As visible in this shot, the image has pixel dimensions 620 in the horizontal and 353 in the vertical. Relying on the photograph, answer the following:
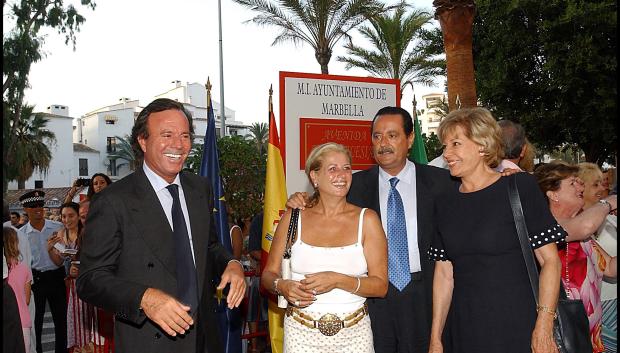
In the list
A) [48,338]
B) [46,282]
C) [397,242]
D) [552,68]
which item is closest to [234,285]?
[397,242]

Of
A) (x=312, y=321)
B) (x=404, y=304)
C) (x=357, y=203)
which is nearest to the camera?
(x=312, y=321)

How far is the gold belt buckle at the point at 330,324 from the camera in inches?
141

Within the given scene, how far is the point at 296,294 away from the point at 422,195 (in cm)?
135

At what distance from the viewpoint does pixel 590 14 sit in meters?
20.5

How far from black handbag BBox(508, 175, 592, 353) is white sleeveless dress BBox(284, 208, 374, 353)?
96 cm

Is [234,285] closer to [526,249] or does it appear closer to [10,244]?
[526,249]

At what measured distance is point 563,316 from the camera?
125 inches

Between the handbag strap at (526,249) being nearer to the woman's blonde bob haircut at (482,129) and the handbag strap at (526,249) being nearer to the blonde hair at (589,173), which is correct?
the woman's blonde bob haircut at (482,129)

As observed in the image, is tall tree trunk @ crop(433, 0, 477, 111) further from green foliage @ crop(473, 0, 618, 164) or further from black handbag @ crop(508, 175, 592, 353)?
green foliage @ crop(473, 0, 618, 164)

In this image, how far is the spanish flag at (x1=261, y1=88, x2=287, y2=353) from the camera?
6062 mm

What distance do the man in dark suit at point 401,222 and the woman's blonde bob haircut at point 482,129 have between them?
574 mm

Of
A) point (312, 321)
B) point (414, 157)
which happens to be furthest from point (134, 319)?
point (414, 157)

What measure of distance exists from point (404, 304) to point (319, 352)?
0.76 m

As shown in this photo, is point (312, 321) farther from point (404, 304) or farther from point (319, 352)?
point (404, 304)
